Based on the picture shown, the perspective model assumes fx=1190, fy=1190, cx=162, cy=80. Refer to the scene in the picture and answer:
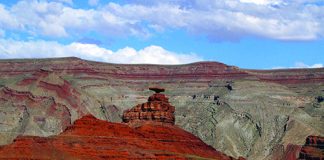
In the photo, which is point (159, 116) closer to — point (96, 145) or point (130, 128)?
point (130, 128)

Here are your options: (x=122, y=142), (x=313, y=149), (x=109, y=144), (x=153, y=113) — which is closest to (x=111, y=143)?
(x=109, y=144)

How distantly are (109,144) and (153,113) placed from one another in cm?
2714

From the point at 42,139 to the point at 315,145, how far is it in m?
69.1

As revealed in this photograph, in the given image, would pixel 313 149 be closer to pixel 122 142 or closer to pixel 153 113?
pixel 153 113

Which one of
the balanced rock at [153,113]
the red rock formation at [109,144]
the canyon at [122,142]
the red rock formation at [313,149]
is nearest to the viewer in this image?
the red rock formation at [109,144]

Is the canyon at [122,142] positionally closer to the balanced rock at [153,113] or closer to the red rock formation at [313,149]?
the balanced rock at [153,113]

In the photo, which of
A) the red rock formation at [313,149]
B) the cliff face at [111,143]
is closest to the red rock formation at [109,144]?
the cliff face at [111,143]

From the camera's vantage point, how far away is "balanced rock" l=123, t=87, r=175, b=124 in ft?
551

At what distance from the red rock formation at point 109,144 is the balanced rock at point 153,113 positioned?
7.33ft

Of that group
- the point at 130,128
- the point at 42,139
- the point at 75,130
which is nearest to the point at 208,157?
the point at 130,128

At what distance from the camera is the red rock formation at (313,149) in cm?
18045

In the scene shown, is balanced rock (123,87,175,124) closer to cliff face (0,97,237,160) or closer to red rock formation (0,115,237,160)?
cliff face (0,97,237,160)

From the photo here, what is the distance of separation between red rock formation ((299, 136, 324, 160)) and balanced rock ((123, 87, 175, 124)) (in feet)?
79.5

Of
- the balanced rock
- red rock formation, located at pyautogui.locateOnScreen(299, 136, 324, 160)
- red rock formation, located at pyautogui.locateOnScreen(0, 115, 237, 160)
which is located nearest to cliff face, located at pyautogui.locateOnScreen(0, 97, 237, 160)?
red rock formation, located at pyautogui.locateOnScreen(0, 115, 237, 160)
